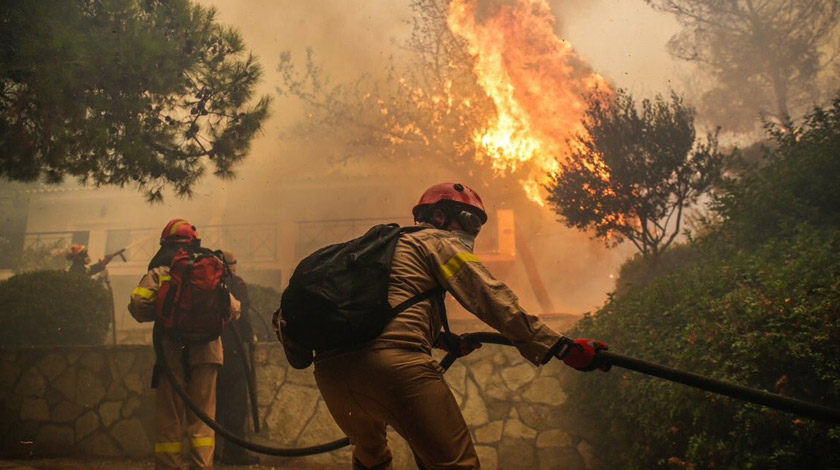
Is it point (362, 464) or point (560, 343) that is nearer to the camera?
point (560, 343)

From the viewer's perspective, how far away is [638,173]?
906cm

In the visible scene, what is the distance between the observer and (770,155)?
24.1 feet

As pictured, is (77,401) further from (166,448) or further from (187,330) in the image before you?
(187,330)

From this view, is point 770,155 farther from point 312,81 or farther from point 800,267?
point 312,81

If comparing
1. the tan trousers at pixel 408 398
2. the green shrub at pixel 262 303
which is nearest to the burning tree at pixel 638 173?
the green shrub at pixel 262 303

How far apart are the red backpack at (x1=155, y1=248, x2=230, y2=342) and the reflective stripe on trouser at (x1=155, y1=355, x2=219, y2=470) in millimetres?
340

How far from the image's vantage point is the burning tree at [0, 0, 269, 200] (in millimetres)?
5332

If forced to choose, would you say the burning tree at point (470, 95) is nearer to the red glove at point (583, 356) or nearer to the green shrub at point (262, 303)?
the green shrub at point (262, 303)

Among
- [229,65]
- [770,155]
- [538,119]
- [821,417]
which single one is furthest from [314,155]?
[821,417]

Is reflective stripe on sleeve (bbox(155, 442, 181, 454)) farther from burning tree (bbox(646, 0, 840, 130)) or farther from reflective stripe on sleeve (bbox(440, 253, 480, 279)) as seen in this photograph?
burning tree (bbox(646, 0, 840, 130))

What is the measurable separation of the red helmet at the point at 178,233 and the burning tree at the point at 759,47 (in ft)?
66.5

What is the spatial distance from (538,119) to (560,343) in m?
14.0

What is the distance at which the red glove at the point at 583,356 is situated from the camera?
225 cm

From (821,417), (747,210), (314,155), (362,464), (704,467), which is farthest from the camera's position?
(314,155)
